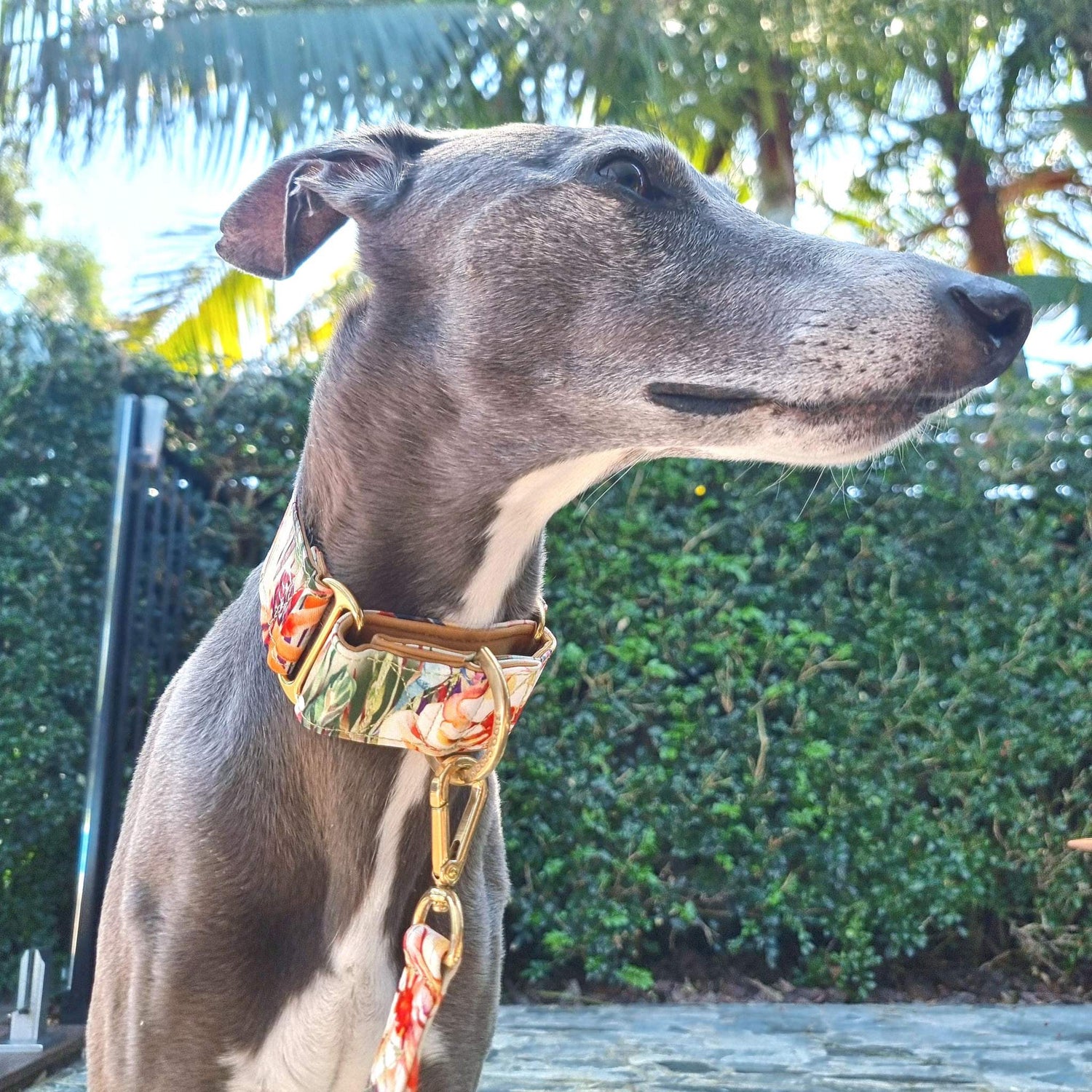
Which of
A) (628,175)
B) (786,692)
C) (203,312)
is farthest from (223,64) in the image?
(628,175)

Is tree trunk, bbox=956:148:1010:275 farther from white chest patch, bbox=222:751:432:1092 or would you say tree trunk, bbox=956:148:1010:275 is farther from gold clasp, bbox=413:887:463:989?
gold clasp, bbox=413:887:463:989

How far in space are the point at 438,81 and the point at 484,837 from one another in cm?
680

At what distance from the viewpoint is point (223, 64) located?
734cm

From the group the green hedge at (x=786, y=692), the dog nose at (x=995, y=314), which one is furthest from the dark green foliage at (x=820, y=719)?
the dog nose at (x=995, y=314)

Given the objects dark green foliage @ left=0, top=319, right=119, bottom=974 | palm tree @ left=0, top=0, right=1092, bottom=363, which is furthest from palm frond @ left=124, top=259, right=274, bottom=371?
dark green foliage @ left=0, top=319, right=119, bottom=974

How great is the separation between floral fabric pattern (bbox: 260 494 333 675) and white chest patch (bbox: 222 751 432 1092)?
0.92 ft

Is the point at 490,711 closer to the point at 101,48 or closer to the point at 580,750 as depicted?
the point at 580,750

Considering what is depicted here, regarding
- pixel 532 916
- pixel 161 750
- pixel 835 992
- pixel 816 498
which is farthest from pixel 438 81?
pixel 161 750

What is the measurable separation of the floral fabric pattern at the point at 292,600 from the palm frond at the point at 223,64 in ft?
20.5

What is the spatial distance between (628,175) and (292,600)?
87cm

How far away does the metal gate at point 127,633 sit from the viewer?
396 centimetres

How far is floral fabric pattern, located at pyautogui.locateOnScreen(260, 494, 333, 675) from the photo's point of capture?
62.7 inches

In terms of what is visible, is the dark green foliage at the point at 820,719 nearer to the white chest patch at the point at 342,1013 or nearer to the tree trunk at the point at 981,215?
the white chest patch at the point at 342,1013

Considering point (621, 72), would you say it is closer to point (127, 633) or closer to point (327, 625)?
point (127, 633)
